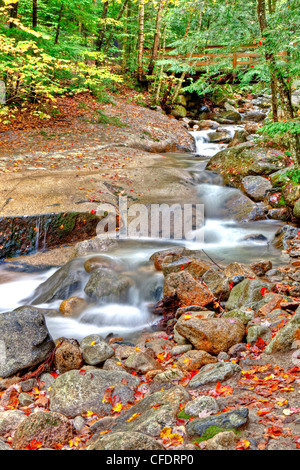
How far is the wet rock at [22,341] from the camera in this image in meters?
4.24

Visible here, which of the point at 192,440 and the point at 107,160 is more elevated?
the point at 107,160

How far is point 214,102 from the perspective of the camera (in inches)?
895

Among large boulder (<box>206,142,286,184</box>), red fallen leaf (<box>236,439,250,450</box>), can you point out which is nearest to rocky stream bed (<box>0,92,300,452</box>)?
red fallen leaf (<box>236,439,250,450</box>)

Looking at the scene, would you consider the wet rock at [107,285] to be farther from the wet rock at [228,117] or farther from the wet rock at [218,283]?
the wet rock at [228,117]

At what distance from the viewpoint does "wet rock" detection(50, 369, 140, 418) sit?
3.48 m

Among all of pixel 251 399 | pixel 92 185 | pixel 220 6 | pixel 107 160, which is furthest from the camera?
pixel 107 160

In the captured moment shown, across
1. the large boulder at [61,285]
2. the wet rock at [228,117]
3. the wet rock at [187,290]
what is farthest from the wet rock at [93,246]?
the wet rock at [228,117]

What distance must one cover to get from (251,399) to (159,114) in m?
18.0

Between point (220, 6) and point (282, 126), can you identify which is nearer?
point (282, 126)

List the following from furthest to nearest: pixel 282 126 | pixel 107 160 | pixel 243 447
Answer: pixel 107 160, pixel 282 126, pixel 243 447

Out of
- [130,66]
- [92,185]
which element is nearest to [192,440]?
[92,185]

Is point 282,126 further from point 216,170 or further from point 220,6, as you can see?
point 216,170

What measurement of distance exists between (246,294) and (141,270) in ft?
7.52
